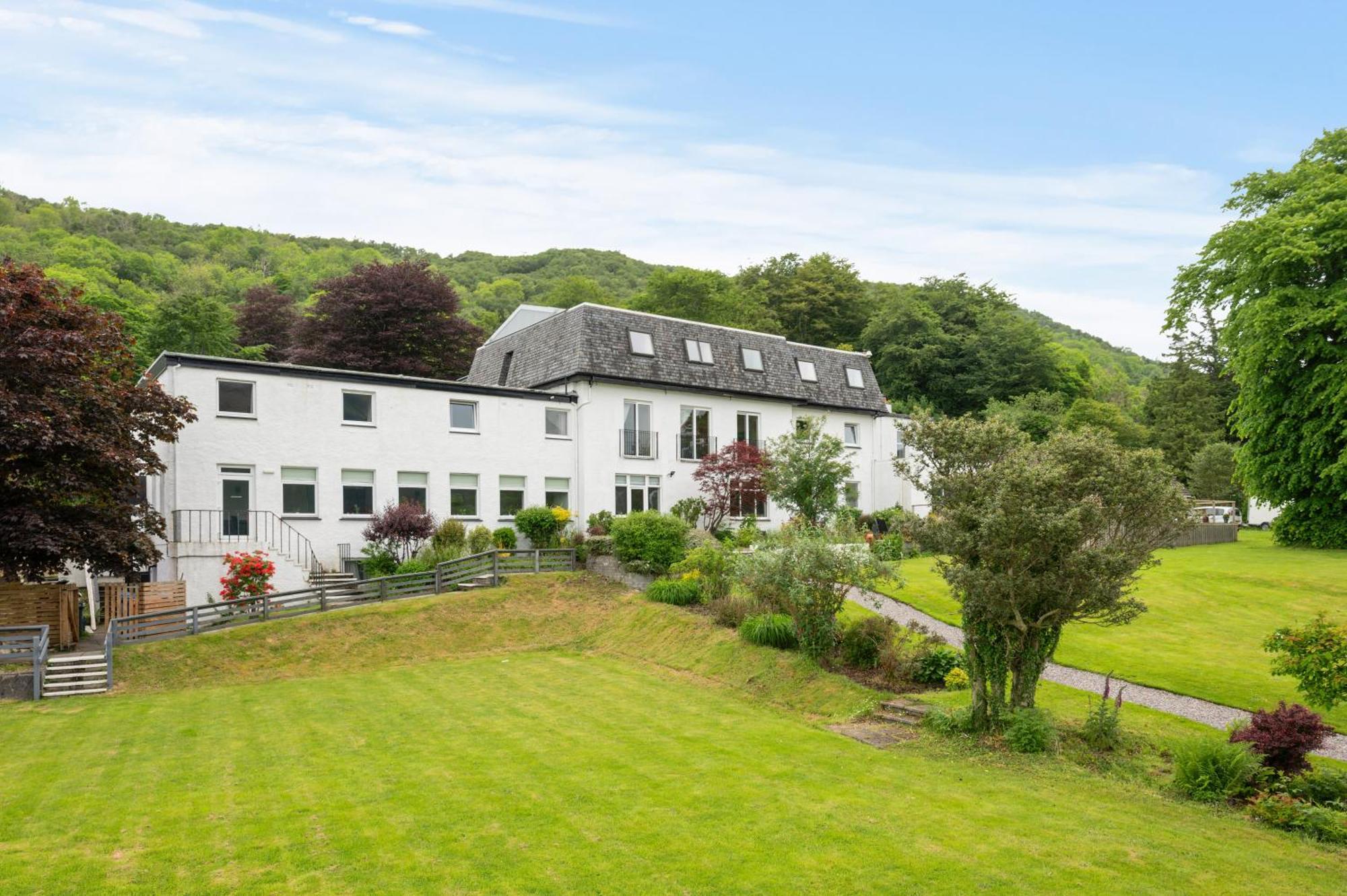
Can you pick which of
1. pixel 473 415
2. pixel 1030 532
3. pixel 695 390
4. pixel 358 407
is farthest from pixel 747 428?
pixel 1030 532

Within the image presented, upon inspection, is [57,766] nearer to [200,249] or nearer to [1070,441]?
[1070,441]

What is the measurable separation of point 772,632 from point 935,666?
3330 mm

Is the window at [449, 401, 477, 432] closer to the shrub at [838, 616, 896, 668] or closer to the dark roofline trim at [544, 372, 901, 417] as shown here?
the dark roofline trim at [544, 372, 901, 417]

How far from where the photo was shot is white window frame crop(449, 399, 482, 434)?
27.9 m

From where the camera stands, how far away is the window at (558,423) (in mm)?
29906

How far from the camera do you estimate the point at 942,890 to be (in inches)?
293

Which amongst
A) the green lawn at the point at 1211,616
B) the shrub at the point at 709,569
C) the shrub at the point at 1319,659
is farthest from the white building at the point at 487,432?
the shrub at the point at 1319,659

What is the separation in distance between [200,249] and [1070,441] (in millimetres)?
78597

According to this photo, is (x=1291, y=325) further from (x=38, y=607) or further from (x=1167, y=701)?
(x=38, y=607)

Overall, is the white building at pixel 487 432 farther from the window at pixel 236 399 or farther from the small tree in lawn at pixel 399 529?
the small tree in lawn at pixel 399 529

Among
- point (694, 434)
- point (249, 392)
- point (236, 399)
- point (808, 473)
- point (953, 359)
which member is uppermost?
point (953, 359)

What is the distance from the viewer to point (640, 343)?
31.9m

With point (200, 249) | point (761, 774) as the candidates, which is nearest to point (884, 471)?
point (761, 774)

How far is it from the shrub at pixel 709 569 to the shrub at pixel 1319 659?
11249 mm
